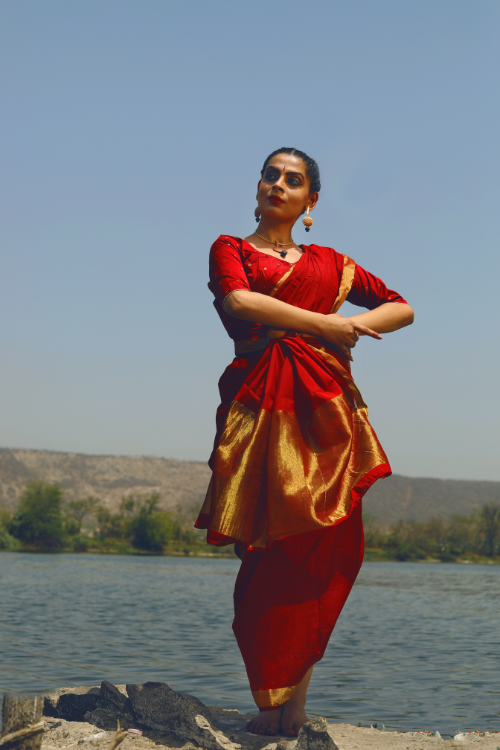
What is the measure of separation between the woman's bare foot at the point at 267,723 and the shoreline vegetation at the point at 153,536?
7525 cm

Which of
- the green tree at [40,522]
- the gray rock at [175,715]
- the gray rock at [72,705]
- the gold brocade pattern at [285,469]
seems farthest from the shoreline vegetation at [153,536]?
the gold brocade pattern at [285,469]

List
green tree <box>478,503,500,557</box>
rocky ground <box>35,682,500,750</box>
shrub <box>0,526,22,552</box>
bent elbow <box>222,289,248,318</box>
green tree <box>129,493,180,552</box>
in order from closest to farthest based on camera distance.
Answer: rocky ground <box>35,682,500,750</box>
bent elbow <box>222,289,248,318</box>
shrub <box>0,526,22,552</box>
green tree <box>129,493,180,552</box>
green tree <box>478,503,500,557</box>

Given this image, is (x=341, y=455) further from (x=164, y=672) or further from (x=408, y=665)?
(x=408, y=665)

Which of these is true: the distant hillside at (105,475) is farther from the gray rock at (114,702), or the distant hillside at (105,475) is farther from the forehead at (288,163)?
the forehead at (288,163)

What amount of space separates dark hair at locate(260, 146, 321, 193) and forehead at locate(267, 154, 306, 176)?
27 mm

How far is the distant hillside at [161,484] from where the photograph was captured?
16412 centimetres

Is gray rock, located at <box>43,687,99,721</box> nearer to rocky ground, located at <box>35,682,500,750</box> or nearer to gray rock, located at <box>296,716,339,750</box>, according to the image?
rocky ground, located at <box>35,682,500,750</box>

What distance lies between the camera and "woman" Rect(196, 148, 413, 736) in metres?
A: 3.20

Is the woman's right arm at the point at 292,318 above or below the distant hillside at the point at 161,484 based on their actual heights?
above

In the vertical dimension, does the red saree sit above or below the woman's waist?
below

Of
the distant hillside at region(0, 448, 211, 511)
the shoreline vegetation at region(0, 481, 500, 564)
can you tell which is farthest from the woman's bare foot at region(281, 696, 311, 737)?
the distant hillside at region(0, 448, 211, 511)

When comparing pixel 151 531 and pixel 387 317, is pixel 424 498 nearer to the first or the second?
pixel 151 531

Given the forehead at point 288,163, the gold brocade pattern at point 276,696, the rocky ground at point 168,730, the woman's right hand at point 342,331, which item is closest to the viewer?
the rocky ground at point 168,730

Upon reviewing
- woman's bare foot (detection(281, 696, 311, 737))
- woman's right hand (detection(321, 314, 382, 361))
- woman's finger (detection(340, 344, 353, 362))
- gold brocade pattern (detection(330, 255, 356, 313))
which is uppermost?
gold brocade pattern (detection(330, 255, 356, 313))
